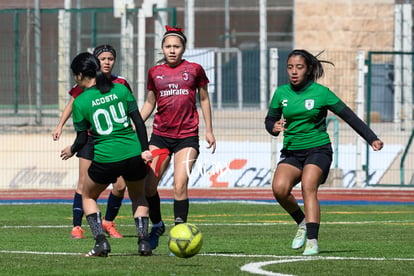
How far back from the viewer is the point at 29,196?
73.2 ft

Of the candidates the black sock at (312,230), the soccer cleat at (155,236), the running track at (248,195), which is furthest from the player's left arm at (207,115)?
Result: the running track at (248,195)

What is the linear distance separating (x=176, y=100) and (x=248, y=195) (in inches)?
419

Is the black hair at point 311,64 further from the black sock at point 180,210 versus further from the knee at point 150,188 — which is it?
the knee at point 150,188

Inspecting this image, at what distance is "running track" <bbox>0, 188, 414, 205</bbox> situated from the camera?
2089 centimetres

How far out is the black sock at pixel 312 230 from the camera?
1114cm

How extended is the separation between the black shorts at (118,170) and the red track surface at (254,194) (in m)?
10.6

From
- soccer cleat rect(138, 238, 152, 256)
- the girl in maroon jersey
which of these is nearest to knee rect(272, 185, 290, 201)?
the girl in maroon jersey

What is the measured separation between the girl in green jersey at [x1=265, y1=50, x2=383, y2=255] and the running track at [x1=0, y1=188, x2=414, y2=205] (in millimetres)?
8745

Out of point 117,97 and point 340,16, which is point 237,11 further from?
point 117,97

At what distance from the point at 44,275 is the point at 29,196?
43.5ft

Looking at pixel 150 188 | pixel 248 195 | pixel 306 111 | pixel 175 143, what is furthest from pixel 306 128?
pixel 248 195

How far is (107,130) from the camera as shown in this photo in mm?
10508

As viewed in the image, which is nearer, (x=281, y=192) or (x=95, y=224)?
(x=95, y=224)

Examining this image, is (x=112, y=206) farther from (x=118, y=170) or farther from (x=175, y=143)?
(x=118, y=170)
